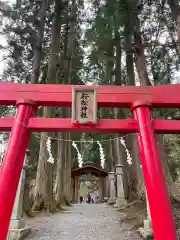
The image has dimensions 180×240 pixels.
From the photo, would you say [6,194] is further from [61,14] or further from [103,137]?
[103,137]

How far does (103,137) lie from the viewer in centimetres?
1969

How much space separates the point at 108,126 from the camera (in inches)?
176

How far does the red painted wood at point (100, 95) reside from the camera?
4785mm

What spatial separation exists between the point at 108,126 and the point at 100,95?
0.75 metres

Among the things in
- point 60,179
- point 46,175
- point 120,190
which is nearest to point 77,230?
point 46,175

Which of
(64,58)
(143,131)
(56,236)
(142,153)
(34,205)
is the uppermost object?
(64,58)

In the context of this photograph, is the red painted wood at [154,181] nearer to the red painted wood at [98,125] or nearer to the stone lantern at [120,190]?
the red painted wood at [98,125]

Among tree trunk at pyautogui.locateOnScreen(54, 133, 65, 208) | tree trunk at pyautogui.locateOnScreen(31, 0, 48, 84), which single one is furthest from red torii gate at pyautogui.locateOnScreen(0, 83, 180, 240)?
tree trunk at pyautogui.locateOnScreen(54, 133, 65, 208)

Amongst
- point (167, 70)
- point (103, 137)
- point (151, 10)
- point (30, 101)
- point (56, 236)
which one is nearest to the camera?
point (30, 101)

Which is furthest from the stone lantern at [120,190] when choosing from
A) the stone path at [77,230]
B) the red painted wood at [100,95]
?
the red painted wood at [100,95]

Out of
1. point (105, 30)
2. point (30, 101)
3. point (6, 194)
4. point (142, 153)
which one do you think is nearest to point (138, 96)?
point (142, 153)

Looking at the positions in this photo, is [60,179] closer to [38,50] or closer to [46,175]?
[46,175]

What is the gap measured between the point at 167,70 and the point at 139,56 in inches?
101

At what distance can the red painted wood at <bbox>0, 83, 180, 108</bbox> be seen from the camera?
4785 mm
